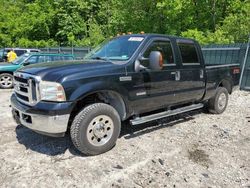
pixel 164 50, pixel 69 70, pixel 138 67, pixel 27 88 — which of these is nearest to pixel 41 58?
pixel 164 50

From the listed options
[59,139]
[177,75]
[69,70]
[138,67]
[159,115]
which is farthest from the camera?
[177,75]

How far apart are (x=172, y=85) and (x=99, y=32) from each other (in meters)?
20.3

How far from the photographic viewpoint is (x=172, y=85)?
18.1ft

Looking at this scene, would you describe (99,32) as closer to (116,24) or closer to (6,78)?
(116,24)

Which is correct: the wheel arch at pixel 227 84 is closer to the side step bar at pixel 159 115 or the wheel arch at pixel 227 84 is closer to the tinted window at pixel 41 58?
the side step bar at pixel 159 115

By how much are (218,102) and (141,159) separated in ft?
11.8

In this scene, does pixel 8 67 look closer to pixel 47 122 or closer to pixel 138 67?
pixel 138 67

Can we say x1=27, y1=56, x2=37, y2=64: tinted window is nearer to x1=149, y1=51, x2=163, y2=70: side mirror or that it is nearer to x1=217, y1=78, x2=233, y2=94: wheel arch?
x1=217, y1=78, x2=233, y2=94: wheel arch

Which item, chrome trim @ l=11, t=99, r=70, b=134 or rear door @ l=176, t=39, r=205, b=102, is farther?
rear door @ l=176, t=39, r=205, b=102

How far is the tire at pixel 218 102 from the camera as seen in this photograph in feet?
23.1

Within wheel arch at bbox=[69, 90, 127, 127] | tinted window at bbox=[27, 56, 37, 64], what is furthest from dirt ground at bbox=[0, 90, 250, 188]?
tinted window at bbox=[27, 56, 37, 64]

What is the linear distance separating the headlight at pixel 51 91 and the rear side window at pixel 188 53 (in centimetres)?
292

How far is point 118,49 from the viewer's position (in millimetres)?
5242

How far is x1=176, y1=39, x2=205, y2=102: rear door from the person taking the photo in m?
5.79
